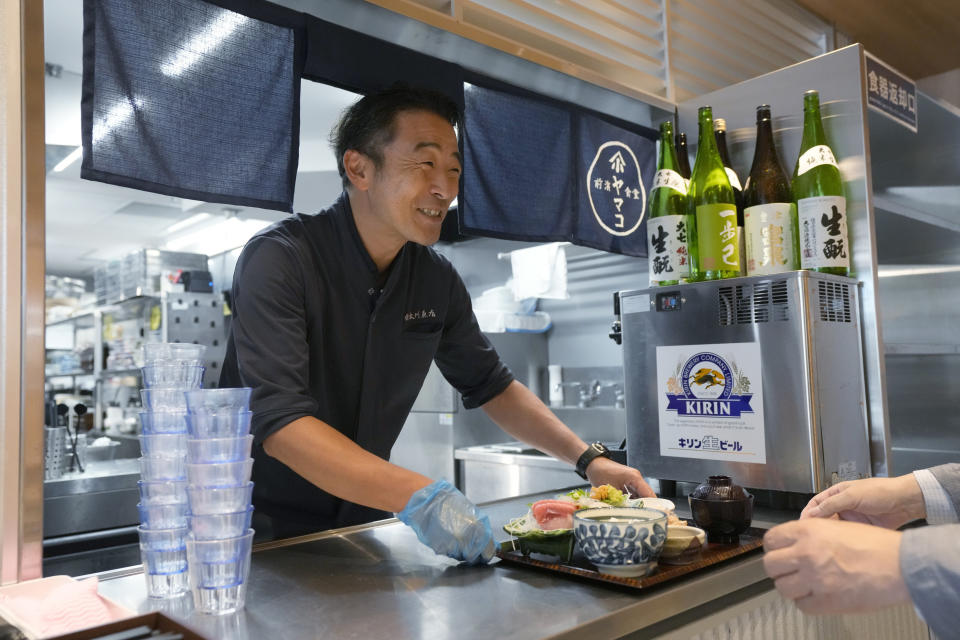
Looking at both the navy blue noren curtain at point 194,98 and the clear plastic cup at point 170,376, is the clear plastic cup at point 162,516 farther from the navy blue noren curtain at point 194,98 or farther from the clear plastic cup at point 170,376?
the navy blue noren curtain at point 194,98

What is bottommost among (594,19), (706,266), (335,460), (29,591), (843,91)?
(29,591)

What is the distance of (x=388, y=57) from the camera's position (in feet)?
5.65

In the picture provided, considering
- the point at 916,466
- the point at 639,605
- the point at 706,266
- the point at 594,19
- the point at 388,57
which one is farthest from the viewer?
the point at 916,466

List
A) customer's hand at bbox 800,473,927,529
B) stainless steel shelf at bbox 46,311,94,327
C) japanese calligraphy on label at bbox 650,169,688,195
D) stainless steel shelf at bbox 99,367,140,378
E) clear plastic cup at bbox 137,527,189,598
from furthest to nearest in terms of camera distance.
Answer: stainless steel shelf at bbox 46,311,94,327 < stainless steel shelf at bbox 99,367,140,378 < japanese calligraphy on label at bbox 650,169,688,195 < customer's hand at bbox 800,473,927,529 < clear plastic cup at bbox 137,527,189,598

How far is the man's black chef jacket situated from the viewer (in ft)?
4.38

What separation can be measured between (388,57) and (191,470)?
112 cm

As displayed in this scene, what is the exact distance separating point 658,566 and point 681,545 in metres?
0.05

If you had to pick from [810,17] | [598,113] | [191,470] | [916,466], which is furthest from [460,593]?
[810,17]

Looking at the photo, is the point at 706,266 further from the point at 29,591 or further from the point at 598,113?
the point at 29,591

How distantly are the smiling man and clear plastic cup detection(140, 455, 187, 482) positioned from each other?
0.19 m

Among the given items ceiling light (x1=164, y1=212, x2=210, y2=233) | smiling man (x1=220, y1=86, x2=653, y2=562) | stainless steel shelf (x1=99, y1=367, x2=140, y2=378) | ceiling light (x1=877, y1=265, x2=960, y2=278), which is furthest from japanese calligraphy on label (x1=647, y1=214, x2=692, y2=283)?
stainless steel shelf (x1=99, y1=367, x2=140, y2=378)

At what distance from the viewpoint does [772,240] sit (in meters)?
1.80

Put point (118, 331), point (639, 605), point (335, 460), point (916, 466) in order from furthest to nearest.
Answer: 1. point (118, 331)
2. point (916, 466)
3. point (335, 460)
4. point (639, 605)

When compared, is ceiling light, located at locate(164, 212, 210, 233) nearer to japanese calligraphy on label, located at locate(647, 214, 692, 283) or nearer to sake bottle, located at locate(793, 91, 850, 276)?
japanese calligraphy on label, located at locate(647, 214, 692, 283)
